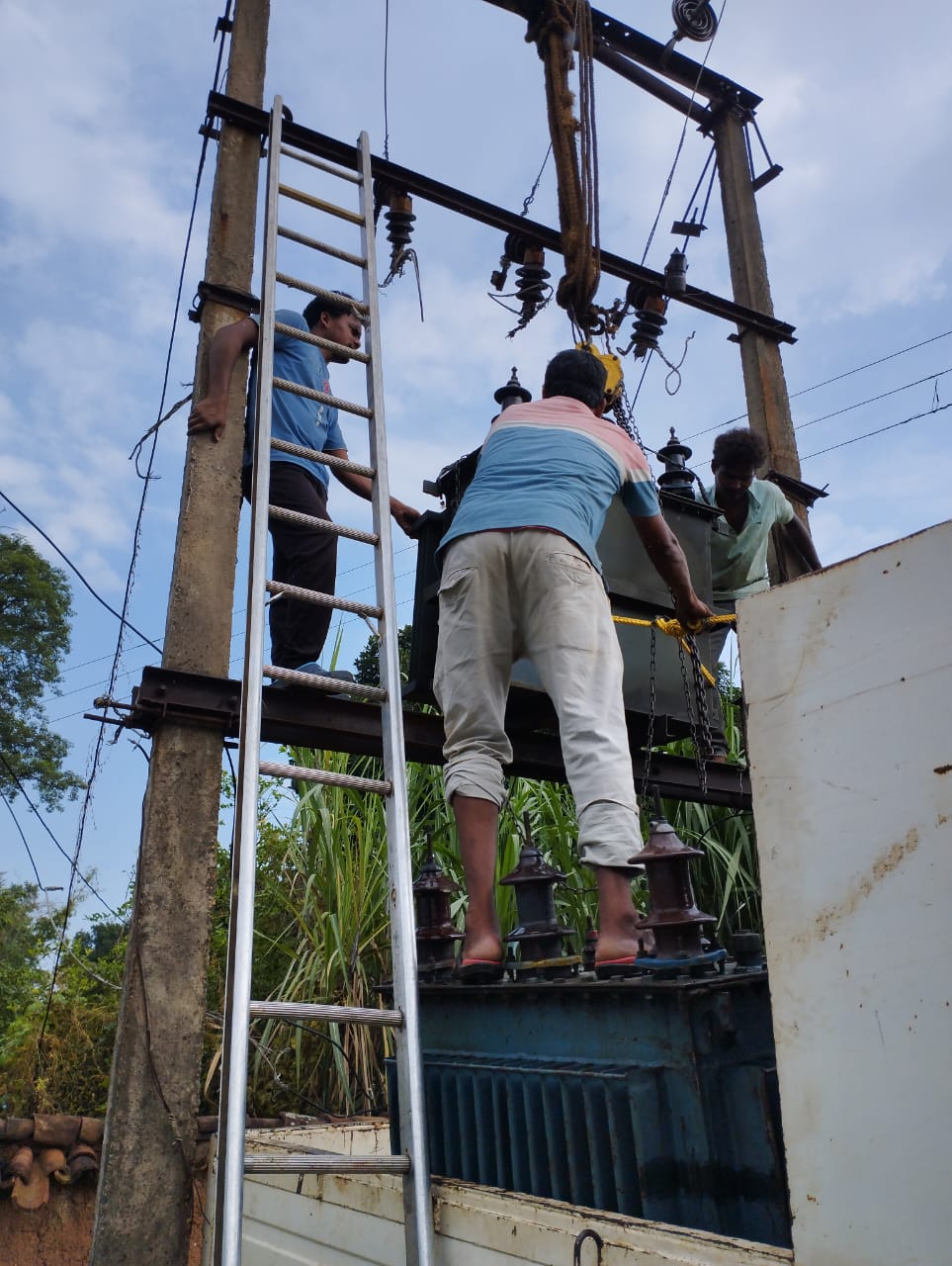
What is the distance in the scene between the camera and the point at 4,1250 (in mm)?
4211

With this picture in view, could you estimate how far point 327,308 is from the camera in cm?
351

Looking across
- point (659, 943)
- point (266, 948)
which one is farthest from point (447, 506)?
point (266, 948)

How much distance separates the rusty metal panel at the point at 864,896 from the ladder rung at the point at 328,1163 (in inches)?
36.4

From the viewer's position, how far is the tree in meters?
24.2

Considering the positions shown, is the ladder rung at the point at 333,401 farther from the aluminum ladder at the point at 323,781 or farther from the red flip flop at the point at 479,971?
the red flip flop at the point at 479,971

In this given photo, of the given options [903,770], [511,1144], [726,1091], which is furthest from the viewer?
[511,1144]

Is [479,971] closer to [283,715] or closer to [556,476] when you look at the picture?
[283,715]

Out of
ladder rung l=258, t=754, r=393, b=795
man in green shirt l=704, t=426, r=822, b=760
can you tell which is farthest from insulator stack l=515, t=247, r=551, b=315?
ladder rung l=258, t=754, r=393, b=795

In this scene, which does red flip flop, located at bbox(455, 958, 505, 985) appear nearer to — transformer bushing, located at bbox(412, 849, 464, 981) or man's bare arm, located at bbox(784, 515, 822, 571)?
transformer bushing, located at bbox(412, 849, 464, 981)

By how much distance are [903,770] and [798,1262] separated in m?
0.57

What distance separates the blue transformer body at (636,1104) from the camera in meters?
1.71

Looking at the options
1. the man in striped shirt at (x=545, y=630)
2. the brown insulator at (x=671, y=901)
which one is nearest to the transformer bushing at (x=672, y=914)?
the brown insulator at (x=671, y=901)

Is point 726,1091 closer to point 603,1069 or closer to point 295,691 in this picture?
point 603,1069

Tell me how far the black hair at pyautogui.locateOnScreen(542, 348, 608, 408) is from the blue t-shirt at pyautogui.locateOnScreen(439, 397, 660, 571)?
9cm
